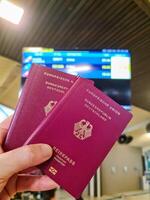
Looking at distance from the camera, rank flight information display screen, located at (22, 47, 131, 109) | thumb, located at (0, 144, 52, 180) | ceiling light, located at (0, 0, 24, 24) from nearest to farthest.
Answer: thumb, located at (0, 144, 52, 180), flight information display screen, located at (22, 47, 131, 109), ceiling light, located at (0, 0, 24, 24)

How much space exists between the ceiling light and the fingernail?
85.9 inches

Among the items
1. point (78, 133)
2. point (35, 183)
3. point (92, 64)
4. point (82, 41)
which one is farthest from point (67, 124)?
point (82, 41)

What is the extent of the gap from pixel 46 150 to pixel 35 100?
15 centimetres

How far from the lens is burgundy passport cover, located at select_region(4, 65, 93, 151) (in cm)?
65

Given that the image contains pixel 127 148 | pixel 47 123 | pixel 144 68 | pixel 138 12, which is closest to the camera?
pixel 47 123

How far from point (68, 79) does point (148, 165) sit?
1173 cm

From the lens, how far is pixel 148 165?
37.7 feet

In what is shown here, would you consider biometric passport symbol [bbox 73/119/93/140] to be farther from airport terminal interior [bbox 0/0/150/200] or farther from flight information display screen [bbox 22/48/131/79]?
flight information display screen [bbox 22/48/131/79]

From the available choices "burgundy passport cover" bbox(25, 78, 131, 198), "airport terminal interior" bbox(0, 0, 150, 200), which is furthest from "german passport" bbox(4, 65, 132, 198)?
"airport terminal interior" bbox(0, 0, 150, 200)

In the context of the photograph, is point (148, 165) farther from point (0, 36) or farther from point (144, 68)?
Result: point (0, 36)

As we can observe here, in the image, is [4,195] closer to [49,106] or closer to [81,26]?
[49,106]

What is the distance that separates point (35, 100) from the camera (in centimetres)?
67

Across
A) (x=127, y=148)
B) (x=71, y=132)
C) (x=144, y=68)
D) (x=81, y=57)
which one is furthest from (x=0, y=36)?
(x=127, y=148)

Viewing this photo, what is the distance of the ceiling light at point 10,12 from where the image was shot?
2473 mm
